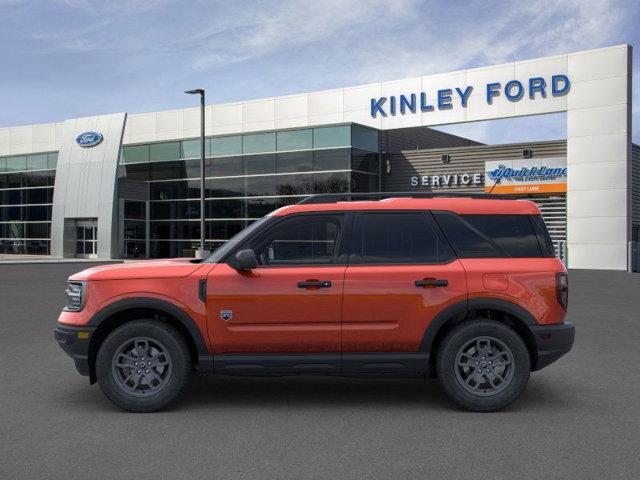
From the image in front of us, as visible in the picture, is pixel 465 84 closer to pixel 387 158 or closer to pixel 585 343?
pixel 387 158

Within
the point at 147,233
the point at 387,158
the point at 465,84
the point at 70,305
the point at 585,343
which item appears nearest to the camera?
the point at 70,305

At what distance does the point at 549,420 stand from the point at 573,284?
1511cm

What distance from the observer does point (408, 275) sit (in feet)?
18.2

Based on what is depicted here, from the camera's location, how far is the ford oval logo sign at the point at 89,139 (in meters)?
38.8

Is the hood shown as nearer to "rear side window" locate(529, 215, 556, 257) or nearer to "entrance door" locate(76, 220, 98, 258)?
"rear side window" locate(529, 215, 556, 257)

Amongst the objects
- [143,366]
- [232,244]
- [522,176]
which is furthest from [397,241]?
[522,176]

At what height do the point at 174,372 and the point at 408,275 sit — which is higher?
the point at 408,275

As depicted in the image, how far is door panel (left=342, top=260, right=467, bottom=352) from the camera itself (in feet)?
18.1

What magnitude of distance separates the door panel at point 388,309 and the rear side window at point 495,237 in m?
0.45

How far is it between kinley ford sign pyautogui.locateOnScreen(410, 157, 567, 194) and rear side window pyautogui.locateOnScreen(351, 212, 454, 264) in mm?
23573

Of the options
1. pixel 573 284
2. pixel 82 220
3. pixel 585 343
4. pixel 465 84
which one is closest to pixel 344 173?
pixel 465 84

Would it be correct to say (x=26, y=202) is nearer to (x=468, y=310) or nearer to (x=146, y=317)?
(x=146, y=317)

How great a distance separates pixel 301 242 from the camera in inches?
226

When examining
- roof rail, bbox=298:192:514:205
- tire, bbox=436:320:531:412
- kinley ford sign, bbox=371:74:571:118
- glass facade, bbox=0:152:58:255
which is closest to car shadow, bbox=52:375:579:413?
tire, bbox=436:320:531:412
